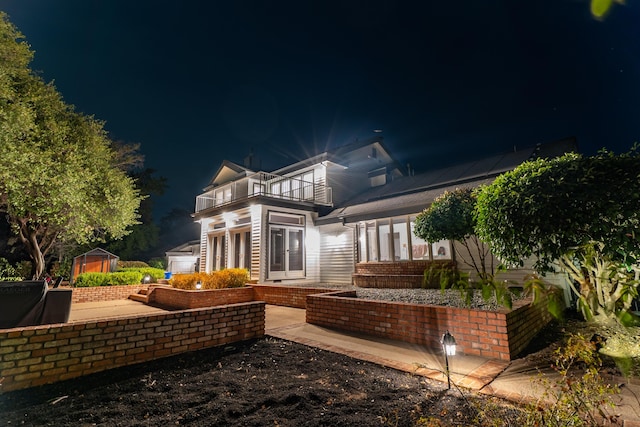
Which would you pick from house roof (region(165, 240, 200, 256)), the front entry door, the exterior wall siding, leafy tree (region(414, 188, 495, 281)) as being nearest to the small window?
the front entry door

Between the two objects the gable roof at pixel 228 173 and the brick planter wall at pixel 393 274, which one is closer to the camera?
the brick planter wall at pixel 393 274

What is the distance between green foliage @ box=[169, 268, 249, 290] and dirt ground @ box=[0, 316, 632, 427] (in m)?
5.69

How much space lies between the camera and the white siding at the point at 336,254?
1244 centimetres

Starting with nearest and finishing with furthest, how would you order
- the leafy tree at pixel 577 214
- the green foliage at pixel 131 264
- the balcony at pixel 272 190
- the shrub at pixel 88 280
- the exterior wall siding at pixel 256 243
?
the leafy tree at pixel 577 214 → the shrub at pixel 88 280 → the exterior wall siding at pixel 256 243 → the balcony at pixel 272 190 → the green foliage at pixel 131 264

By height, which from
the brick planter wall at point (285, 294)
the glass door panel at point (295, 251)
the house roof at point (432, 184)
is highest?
the house roof at point (432, 184)

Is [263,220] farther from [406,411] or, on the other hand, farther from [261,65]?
[261,65]

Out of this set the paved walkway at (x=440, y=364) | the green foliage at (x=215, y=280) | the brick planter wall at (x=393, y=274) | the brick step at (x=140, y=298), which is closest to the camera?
the paved walkway at (x=440, y=364)

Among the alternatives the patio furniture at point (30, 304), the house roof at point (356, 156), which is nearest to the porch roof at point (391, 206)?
the house roof at point (356, 156)

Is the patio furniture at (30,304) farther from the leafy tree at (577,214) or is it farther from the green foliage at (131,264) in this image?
the green foliage at (131,264)

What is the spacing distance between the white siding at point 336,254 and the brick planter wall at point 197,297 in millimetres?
4448

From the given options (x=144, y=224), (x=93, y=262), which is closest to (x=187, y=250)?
(x=144, y=224)

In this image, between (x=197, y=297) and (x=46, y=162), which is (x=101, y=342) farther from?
(x=46, y=162)

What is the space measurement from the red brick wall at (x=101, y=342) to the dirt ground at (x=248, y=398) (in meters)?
0.15

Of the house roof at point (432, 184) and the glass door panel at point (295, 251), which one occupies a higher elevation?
the house roof at point (432, 184)
